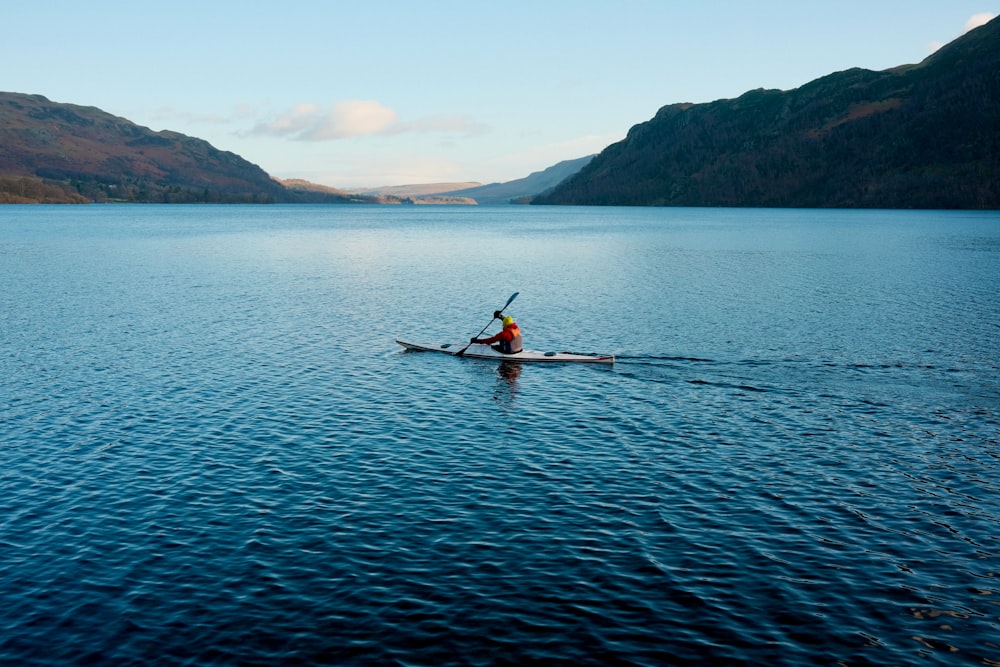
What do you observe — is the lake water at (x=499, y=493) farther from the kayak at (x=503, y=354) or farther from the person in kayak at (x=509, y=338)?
the person in kayak at (x=509, y=338)

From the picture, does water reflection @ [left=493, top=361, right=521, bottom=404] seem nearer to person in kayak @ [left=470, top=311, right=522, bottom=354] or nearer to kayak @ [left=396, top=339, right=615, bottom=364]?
kayak @ [left=396, top=339, right=615, bottom=364]

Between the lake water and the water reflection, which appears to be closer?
the lake water

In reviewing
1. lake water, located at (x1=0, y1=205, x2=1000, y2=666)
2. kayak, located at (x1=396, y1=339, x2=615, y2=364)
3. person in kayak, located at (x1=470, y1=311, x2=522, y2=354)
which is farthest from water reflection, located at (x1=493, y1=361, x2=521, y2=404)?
person in kayak, located at (x1=470, y1=311, x2=522, y2=354)

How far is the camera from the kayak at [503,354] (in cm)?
4888

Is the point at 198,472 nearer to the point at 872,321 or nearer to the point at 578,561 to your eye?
the point at 578,561

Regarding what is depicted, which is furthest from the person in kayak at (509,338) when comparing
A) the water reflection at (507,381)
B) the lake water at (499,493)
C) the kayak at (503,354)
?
the lake water at (499,493)

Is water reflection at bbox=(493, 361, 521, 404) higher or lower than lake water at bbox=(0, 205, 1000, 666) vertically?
lower

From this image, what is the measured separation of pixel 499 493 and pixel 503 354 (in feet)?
75.3

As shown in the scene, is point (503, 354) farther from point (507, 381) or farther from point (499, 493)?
point (499, 493)

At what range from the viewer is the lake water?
18844 millimetres

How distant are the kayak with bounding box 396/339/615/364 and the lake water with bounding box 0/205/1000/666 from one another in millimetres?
973

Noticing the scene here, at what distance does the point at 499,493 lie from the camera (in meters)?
27.8

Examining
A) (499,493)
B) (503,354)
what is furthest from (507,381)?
(499,493)

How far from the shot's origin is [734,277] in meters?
100
